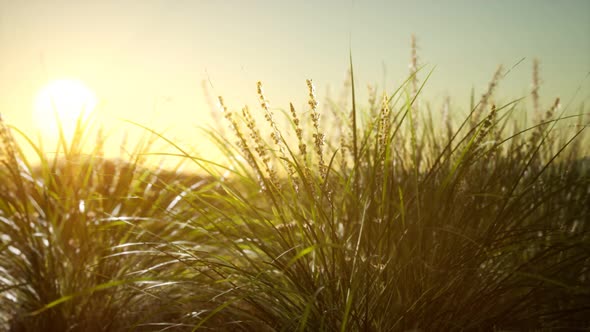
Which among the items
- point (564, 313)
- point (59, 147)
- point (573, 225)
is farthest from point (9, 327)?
point (573, 225)

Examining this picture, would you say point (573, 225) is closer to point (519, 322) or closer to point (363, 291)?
point (519, 322)

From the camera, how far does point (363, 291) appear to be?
1.53 metres

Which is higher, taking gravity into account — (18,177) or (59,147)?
(59,147)

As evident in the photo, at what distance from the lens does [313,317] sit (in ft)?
4.89

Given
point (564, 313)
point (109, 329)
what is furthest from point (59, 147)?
point (564, 313)

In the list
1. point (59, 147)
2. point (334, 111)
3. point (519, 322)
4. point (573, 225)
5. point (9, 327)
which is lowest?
point (9, 327)

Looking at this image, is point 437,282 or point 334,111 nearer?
point 437,282

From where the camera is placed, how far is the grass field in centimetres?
145

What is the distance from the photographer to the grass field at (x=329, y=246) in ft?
4.75

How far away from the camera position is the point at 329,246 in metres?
1.48

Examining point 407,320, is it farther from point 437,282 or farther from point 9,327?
point 9,327

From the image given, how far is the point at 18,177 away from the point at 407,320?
1.61m

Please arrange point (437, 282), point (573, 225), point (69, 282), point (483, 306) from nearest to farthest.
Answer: point (437, 282) → point (483, 306) → point (69, 282) → point (573, 225)

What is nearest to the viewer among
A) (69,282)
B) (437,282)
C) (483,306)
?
(437,282)
